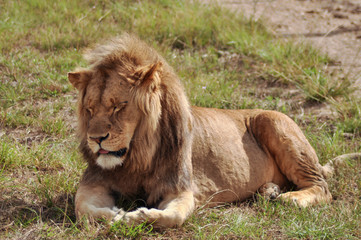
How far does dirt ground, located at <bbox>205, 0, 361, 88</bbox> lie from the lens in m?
6.96

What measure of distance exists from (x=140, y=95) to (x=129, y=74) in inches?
6.8

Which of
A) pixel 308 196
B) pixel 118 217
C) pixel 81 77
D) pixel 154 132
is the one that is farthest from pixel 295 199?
pixel 81 77

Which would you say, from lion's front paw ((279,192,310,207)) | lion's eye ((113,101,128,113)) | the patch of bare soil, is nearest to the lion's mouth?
lion's eye ((113,101,128,113))

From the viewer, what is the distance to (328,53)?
6902 mm

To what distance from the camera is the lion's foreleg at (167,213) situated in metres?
2.94

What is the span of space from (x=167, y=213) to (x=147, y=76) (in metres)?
0.87

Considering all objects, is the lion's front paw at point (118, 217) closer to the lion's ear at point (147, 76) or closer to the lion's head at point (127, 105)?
the lion's head at point (127, 105)

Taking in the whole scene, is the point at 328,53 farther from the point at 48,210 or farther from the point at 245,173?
the point at 48,210

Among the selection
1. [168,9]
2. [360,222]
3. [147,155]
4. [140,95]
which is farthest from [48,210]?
[168,9]

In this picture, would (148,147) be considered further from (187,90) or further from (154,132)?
(187,90)

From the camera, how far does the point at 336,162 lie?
4.50 meters

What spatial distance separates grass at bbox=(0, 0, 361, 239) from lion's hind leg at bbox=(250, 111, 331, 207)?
0.25 m

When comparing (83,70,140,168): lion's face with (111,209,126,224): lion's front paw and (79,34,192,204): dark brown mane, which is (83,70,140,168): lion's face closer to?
(79,34,192,204): dark brown mane

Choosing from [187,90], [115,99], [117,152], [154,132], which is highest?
[115,99]
